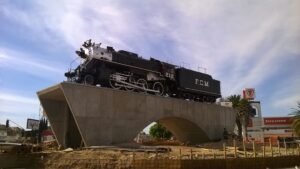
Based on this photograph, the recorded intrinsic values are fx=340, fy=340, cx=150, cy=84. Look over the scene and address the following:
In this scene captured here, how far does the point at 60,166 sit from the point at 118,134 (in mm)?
6371

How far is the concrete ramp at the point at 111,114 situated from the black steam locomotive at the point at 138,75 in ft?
4.85

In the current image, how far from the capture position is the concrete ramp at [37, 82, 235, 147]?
2858cm

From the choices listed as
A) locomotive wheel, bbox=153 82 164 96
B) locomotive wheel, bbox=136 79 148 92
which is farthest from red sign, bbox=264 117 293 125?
locomotive wheel, bbox=136 79 148 92

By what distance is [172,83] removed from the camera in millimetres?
39250

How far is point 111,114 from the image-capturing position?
3059cm

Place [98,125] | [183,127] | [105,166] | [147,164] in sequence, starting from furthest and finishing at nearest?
[183,127], [98,125], [105,166], [147,164]

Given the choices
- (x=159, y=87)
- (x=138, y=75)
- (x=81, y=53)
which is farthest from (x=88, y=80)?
(x=159, y=87)

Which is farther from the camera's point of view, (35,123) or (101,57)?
(35,123)

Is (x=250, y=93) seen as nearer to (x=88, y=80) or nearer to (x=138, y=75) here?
(x=138, y=75)

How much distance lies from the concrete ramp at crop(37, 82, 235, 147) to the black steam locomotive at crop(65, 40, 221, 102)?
1.48 meters

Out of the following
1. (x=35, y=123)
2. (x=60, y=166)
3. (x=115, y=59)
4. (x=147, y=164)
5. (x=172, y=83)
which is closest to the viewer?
(x=147, y=164)

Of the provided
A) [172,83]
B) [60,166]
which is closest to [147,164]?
[60,166]

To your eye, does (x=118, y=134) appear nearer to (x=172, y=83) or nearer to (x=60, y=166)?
(x=60, y=166)

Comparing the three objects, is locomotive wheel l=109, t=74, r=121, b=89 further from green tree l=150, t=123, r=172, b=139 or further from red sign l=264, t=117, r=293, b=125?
red sign l=264, t=117, r=293, b=125
